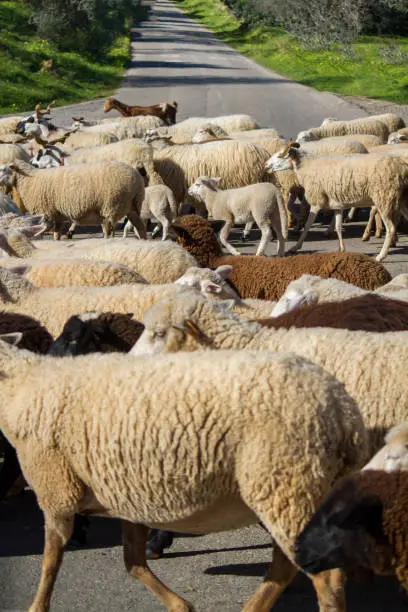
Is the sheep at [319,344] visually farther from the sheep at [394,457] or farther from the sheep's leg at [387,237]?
the sheep's leg at [387,237]

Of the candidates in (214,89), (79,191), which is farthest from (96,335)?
(214,89)

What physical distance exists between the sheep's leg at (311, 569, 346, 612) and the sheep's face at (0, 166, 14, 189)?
8497mm

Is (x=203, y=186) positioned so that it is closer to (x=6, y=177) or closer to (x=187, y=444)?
(x=6, y=177)

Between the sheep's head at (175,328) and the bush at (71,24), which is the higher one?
the sheep's head at (175,328)

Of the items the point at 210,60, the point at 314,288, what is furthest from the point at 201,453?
the point at 210,60

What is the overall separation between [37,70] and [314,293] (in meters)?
30.3

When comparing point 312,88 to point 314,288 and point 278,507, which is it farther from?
point 278,507

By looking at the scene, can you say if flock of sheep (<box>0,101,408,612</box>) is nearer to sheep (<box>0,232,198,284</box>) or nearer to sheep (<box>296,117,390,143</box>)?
sheep (<box>0,232,198,284</box>)

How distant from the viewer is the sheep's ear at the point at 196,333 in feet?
16.4

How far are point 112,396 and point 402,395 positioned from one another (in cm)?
144

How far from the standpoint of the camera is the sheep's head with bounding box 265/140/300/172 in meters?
12.8

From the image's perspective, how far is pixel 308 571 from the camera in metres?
3.79

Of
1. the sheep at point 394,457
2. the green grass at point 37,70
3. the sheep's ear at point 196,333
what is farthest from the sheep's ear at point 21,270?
the green grass at point 37,70

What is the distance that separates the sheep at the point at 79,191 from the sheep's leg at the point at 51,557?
24.1ft
